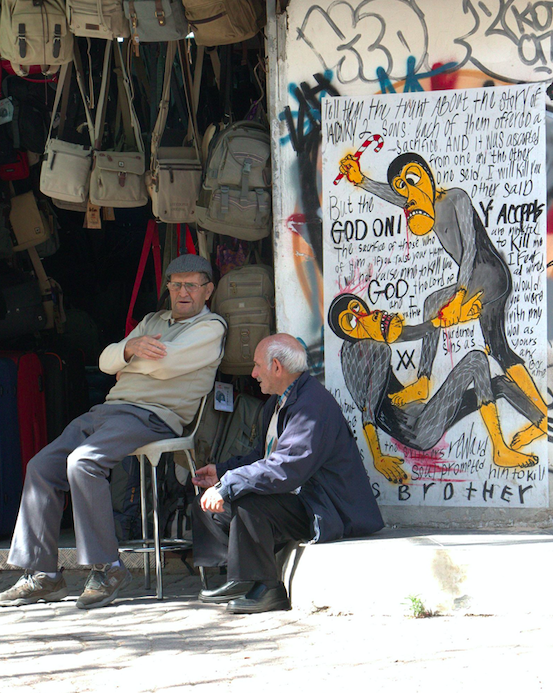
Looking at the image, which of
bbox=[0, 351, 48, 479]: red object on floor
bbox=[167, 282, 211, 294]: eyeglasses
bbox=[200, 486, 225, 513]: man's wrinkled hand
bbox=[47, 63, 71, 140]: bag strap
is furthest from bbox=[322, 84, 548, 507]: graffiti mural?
bbox=[0, 351, 48, 479]: red object on floor

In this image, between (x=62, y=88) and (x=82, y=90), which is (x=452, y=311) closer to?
(x=82, y=90)

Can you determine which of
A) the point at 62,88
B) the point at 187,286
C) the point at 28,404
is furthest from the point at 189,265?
the point at 28,404

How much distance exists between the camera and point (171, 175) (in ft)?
18.0

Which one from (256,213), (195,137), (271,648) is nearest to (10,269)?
(195,137)

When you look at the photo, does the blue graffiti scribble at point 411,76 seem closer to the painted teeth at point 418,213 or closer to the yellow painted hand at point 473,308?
the painted teeth at point 418,213

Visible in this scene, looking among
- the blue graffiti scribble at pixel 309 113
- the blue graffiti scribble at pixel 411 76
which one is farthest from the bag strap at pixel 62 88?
the blue graffiti scribble at pixel 411 76

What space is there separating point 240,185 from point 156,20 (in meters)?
1.00

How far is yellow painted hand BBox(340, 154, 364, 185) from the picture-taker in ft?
16.6

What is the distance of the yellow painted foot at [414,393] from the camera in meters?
5.01

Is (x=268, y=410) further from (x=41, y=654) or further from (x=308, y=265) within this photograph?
(x=41, y=654)

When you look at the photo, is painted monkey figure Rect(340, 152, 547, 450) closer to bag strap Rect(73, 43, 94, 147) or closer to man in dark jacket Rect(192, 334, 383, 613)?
man in dark jacket Rect(192, 334, 383, 613)

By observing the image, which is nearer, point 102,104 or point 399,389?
point 399,389

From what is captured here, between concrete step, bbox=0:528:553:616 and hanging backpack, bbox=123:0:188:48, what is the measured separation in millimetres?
2877

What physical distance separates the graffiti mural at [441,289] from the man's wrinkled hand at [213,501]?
3.48 ft
